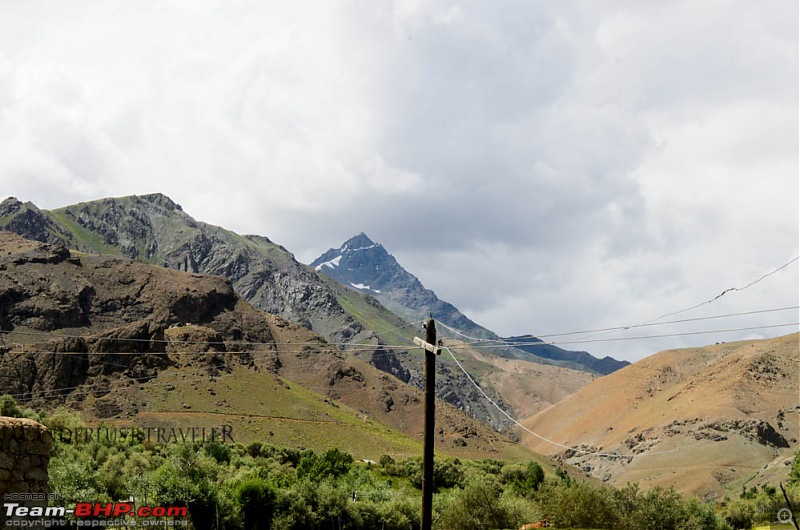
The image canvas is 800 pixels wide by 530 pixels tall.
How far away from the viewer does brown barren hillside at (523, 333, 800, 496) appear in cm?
12156

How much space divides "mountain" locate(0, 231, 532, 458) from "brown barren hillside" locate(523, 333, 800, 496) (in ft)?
92.4

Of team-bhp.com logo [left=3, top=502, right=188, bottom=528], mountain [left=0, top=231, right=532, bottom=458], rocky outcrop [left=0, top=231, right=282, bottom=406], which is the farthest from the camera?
rocky outcrop [left=0, top=231, right=282, bottom=406]

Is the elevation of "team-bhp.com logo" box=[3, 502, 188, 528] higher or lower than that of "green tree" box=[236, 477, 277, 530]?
higher

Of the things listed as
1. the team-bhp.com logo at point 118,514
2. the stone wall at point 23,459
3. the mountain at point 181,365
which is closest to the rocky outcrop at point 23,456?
the stone wall at point 23,459

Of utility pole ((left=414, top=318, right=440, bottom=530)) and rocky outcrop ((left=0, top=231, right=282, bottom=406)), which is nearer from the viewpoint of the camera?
utility pole ((left=414, top=318, right=440, bottom=530))

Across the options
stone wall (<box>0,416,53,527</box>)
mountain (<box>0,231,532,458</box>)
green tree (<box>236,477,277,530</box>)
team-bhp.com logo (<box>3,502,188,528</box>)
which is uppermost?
mountain (<box>0,231,532,458</box>)

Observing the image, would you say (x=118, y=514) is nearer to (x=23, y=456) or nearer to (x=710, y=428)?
(x=23, y=456)

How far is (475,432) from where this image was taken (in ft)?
516

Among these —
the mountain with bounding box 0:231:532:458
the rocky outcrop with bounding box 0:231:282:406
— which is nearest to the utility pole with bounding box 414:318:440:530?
the mountain with bounding box 0:231:532:458

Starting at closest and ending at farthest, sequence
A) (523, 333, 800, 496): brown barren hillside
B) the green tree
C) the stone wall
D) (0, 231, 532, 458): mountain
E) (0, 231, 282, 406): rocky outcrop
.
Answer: the stone wall < the green tree < (0, 231, 532, 458): mountain < (0, 231, 282, 406): rocky outcrop < (523, 333, 800, 496): brown barren hillside

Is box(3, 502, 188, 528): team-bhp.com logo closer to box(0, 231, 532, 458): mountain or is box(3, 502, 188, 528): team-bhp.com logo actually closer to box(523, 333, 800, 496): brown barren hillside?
box(0, 231, 532, 458): mountain

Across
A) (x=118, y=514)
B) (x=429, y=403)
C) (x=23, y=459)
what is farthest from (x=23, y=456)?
(x=118, y=514)

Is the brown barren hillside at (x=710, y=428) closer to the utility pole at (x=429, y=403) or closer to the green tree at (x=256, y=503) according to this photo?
the green tree at (x=256, y=503)

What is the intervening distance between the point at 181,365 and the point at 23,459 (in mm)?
116118
